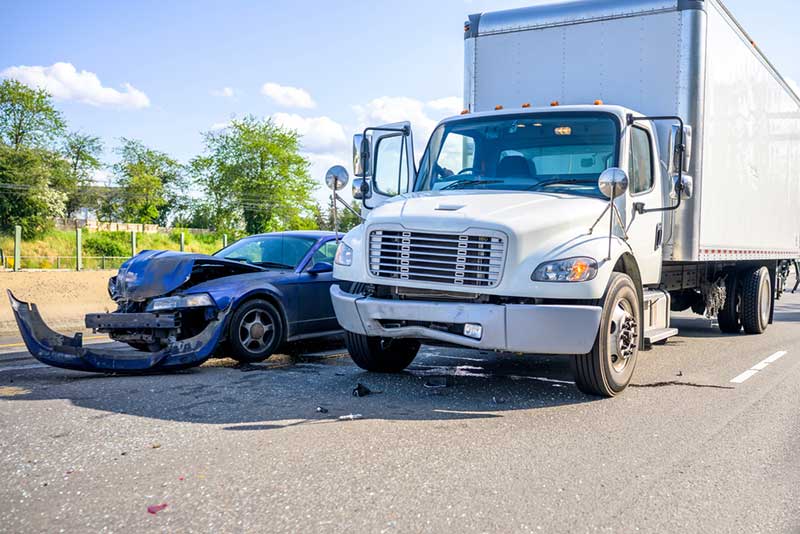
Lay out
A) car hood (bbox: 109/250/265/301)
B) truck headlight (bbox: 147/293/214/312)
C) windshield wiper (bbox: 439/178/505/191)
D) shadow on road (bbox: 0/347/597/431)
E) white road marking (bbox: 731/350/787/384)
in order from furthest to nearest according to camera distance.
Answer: white road marking (bbox: 731/350/787/384) < car hood (bbox: 109/250/265/301) < truck headlight (bbox: 147/293/214/312) < windshield wiper (bbox: 439/178/505/191) < shadow on road (bbox: 0/347/597/431)

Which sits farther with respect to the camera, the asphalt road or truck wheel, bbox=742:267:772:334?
truck wheel, bbox=742:267:772:334

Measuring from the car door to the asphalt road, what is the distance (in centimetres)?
115

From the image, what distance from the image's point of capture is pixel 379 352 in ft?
23.9

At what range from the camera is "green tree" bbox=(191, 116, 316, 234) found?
6325 centimetres

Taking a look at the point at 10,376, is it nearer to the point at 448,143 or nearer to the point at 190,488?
the point at 190,488

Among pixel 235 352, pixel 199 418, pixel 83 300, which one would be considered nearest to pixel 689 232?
pixel 235 352

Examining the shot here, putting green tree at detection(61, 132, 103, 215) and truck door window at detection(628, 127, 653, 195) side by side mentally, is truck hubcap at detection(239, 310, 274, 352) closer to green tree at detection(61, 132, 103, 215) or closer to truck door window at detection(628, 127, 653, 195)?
truck door window at detection(628, 127, 653, 195)

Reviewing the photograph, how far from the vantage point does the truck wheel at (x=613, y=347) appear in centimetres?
608

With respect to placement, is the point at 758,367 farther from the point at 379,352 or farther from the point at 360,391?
the point at 360,391

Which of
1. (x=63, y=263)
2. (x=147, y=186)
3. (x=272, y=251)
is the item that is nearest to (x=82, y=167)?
(x=147, y=186)

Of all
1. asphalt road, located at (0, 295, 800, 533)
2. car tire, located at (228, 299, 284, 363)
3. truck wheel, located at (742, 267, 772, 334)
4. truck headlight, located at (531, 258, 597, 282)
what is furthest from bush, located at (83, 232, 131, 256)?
truck headlight, located at (531, 258, 597, 282)

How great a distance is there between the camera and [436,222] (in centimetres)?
Result: 604

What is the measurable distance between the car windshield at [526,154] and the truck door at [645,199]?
0.38 metres

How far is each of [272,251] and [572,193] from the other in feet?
12.9
